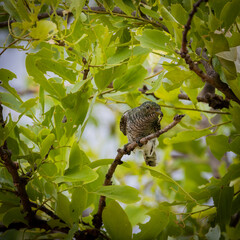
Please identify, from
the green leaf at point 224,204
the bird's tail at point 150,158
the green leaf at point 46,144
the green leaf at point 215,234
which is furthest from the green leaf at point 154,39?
the bird's tail at point 150,158

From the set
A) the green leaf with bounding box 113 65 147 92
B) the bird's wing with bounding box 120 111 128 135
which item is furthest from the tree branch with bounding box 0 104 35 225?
the bird's wing with bounding box 120 111 128 135

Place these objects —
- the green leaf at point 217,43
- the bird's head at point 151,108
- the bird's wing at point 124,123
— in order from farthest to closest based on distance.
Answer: the bird's wing at point 124,123 < the bird's head at point 151,108 < the green leaf at point 217,43

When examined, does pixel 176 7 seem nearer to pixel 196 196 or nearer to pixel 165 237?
pixel 196 196

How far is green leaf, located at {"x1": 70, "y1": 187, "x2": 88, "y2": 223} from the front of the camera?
1223mm

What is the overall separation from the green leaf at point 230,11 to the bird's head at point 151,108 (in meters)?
0.58

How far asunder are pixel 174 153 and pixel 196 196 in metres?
1.83

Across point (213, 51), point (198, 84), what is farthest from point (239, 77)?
point (213, 51)

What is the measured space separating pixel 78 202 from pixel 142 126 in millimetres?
879

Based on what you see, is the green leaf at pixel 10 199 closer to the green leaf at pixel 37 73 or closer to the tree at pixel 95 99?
the tree at pixel 95 99

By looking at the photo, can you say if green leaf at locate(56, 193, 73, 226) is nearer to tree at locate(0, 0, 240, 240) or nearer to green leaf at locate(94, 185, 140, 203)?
tree at locate(0, 0, 240, 240)

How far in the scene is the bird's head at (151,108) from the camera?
1.61 metres

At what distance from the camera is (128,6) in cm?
134

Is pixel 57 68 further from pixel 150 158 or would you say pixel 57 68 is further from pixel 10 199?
pixel 150 158

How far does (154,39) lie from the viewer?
1.24m
